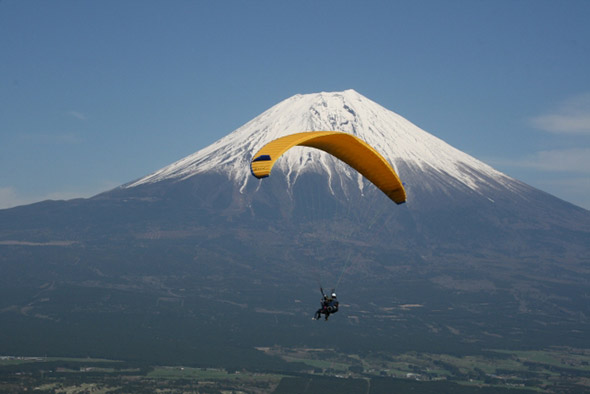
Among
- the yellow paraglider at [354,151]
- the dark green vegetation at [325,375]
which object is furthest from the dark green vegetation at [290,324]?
the yellow paraglider at [354,151]

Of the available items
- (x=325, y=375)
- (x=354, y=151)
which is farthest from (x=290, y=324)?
(x=354, y=151)

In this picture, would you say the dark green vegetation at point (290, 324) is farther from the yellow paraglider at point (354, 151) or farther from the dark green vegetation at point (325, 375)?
the yellow paraglider at point (354, 151)

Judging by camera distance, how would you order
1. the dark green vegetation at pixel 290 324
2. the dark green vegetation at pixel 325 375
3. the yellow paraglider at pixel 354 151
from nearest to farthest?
the yellow paraglider at pixel 354 151 < the dark green vegetation at pixel 325 375 < the dark green vegetation at pixel 290 324

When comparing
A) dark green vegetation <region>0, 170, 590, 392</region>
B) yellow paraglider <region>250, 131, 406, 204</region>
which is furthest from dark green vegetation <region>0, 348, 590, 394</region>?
yellow paraglider <region>250, 131, 406, 204</region>

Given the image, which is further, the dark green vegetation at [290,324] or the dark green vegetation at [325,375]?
the dark green vegetation at [290,324]

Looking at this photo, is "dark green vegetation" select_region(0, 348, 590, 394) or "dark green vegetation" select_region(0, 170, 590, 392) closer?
"dark green vegetation" select_region(0, 348, 590, 394)

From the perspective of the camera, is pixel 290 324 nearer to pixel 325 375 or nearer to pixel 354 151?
pixel 325 375

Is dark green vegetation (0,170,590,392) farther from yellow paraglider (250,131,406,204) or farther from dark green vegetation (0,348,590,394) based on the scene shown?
yellow paraglider (250,131,406,204)

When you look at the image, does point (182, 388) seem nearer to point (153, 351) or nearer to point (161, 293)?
point (153, 351)

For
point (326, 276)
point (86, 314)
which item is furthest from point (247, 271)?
point (86, 314)
